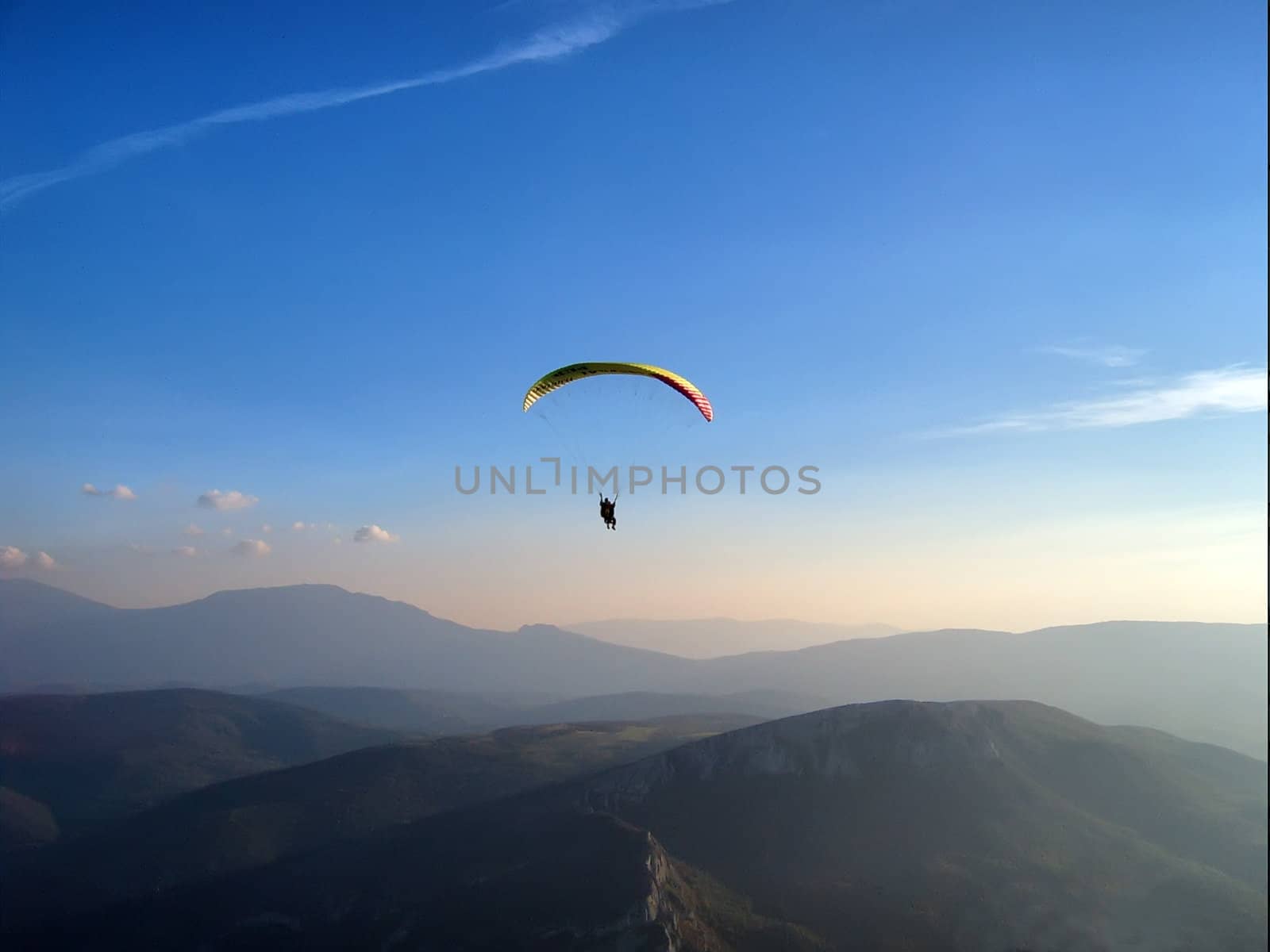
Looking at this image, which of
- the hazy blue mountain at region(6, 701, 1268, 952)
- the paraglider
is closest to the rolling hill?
the hazy blue mountain at region(6, 701, 1268, 952)

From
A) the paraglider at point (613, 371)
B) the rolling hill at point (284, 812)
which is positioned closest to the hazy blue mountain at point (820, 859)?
the rolling hill at point (284, 812)

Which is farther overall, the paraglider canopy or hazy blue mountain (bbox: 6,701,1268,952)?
hazy blue mountain (bbox: 6,701,1268,952)

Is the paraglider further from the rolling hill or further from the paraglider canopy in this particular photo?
the rolling hill

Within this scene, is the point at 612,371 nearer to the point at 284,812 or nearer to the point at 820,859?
the point at 820,859

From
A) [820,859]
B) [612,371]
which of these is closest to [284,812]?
[820,859]

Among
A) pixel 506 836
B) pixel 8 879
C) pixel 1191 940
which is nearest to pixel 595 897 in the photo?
pixel 506 836

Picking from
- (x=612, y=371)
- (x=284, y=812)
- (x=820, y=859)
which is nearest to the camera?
(x=612, y=371)
